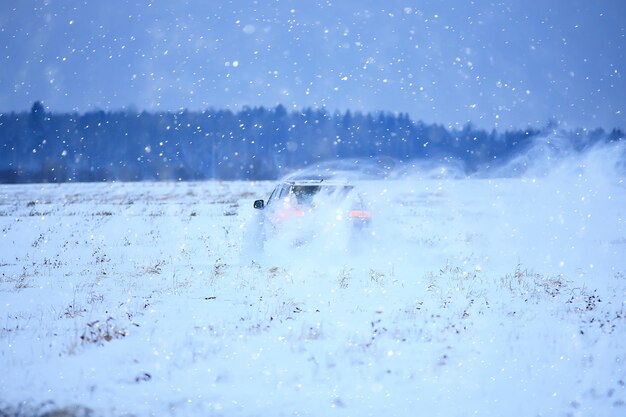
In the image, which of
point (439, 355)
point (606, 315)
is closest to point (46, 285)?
point (439, 355)

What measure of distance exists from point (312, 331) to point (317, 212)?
14.5 ft

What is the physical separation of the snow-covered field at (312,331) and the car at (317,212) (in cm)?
32

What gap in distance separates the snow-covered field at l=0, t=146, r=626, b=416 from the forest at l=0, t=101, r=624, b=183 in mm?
71326

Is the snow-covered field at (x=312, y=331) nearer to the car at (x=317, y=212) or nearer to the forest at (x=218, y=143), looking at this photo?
the car at (x=317, y=212)

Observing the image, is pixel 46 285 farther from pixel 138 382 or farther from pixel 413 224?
pixel 413 224

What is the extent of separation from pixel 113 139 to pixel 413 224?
313 ft

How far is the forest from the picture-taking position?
88125 millimetres

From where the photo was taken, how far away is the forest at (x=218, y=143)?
88125 millimetres

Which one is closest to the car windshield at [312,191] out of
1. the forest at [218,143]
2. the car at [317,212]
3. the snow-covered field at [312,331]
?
the car at [317,212]

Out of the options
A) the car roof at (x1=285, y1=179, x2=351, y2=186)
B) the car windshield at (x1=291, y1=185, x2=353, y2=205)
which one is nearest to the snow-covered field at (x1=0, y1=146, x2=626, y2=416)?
the car windshield at (x1=291, y1=185, x2=353, y2=205)

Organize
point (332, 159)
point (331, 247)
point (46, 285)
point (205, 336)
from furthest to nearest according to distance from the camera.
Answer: point (332, 159), point (331, 247), point (46, 285), point (205, 336)

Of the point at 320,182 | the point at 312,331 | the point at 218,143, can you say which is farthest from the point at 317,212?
the point at 218,143

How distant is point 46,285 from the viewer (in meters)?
9.60

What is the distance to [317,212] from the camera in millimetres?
10875
